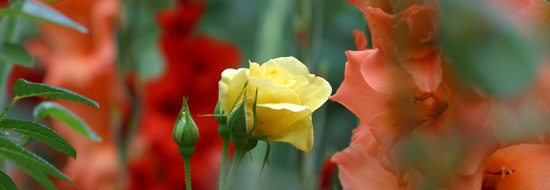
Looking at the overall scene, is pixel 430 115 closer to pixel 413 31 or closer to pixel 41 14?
pixel 413 31

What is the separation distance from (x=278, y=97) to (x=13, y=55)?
0.46ft

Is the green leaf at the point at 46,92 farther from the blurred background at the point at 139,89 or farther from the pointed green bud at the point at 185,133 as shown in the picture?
the blurred background at the point at 139,89

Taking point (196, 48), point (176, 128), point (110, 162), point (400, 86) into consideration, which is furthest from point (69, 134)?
point (400, 86)

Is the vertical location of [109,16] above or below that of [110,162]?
above

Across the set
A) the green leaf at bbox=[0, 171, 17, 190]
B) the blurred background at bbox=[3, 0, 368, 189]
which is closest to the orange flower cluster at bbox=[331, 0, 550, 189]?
the green leaf at bbox=[0, 171, 17, 190]

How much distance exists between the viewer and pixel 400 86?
77 mm

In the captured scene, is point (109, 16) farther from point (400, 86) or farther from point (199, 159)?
point (400, 86)

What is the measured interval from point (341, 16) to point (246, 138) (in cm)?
115

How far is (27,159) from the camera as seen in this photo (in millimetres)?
218

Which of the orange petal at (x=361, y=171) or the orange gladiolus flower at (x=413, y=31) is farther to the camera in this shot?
the orange petal at (x=361, y=171)

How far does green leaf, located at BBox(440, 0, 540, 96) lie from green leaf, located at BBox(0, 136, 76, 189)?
17 cm

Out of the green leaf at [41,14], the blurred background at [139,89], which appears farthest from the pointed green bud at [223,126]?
the blurred background at [139,89]

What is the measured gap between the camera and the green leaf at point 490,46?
58 mm

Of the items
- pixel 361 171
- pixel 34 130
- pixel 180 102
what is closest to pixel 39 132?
pixel 34 130
